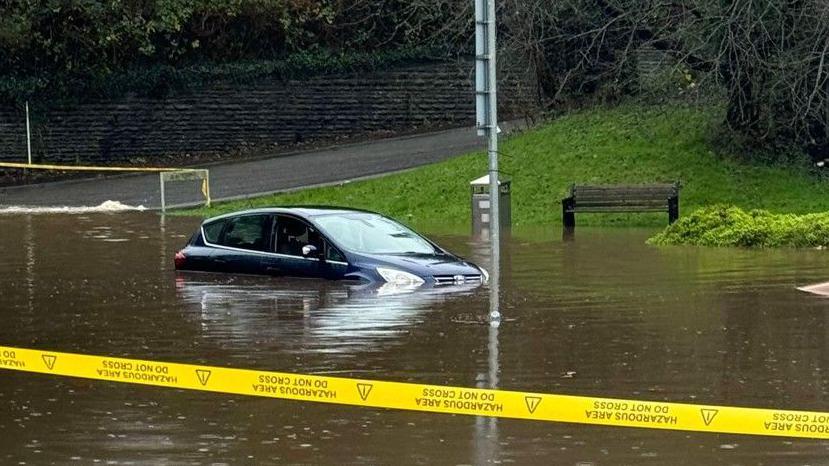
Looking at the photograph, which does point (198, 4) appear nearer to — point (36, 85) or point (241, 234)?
point (36, 85)

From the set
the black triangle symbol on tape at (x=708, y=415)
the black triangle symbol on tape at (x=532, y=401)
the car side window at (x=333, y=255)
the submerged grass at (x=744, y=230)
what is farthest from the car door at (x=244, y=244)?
the black triangle symbol on tape at (x=708, y=415)

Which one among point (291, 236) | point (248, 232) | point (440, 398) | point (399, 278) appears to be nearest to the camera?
point (440, 398)

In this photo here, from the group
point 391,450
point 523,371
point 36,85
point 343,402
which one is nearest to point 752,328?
point 523,371

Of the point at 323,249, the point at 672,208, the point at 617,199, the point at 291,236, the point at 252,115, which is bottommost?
the point at 672,208

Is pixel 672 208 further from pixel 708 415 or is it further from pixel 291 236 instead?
pixel 708 415

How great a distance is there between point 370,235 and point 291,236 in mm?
1046

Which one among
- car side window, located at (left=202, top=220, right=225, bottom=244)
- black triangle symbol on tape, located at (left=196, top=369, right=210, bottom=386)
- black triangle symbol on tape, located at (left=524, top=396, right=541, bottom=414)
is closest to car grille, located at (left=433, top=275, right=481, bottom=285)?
car side window, located at (left=202, top=220, right=225, bottom=244)

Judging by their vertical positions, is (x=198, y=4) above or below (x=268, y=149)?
above

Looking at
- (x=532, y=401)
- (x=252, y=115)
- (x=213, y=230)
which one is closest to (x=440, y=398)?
(x=532, y=401)

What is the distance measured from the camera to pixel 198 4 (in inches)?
1865

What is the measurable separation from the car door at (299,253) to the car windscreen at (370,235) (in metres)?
0.20

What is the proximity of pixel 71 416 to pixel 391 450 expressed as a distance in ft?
8.42

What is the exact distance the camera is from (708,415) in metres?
10.8

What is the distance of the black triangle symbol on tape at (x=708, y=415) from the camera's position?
10.8m
